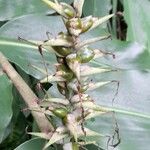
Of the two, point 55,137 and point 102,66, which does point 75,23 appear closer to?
point 55,137

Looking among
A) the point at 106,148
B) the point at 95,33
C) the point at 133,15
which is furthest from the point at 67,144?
the point at 133,15

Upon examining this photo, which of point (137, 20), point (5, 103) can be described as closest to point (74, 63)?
point (5, 103)

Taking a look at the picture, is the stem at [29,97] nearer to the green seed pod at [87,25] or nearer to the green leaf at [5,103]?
the green leaf at [5,103]

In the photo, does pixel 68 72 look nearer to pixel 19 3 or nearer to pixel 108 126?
pixel 108 126

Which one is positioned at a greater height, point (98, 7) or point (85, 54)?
point (85, 54)

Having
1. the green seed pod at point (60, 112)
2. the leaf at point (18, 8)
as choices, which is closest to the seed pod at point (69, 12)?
the green seed pod at point (60, 112)

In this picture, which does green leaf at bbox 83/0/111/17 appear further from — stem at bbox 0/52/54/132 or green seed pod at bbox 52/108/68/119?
green seed pod at bbox 52/108/68/119
